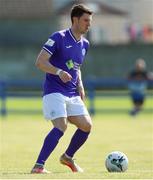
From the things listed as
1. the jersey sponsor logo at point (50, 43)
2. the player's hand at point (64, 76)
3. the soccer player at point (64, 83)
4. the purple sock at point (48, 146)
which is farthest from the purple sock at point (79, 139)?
the jersey sponsor logo at point (50, 43)

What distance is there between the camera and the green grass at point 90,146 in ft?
35.9

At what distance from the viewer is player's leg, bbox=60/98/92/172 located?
11203 mm

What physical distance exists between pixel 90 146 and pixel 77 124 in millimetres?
5838

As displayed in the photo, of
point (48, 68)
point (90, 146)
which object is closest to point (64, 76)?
point (48, 68)

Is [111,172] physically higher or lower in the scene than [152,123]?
higher

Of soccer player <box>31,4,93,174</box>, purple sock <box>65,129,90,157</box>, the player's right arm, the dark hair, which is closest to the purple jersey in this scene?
soccer player <box>31,4,93,174</box>

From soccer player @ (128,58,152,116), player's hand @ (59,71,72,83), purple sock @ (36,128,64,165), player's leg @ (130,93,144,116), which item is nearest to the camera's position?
player's hand @ (59,71,72,83)

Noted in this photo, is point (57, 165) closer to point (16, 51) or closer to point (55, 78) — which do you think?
point (55, 78)

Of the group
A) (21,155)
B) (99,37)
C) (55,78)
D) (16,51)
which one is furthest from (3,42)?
(55,78)

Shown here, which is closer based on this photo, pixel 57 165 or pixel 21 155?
pixel 57 165

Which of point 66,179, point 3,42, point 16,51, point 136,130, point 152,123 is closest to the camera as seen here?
point 66,179

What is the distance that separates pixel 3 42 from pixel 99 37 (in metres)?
21.4

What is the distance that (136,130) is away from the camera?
21.7 m

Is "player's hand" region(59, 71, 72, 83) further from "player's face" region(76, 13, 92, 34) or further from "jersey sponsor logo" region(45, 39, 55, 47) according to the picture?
"player's face" region(76, 13, 92, 34)
